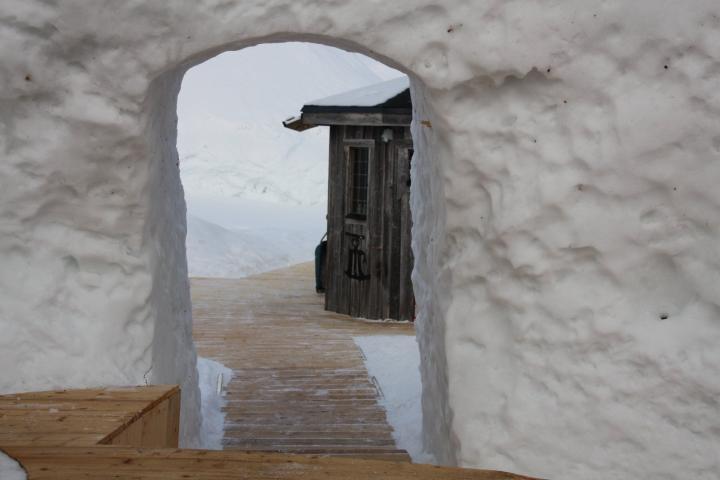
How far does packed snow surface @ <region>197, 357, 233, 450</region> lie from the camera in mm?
5223

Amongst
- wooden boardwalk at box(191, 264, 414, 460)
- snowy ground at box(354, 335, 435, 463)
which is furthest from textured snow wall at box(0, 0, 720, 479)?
wooden boardwalk at box(191, 264, 414, 460)

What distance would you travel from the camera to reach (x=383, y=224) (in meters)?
9.30

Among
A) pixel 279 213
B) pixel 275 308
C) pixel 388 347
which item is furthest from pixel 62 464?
pixel 279 213

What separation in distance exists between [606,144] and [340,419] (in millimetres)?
3145

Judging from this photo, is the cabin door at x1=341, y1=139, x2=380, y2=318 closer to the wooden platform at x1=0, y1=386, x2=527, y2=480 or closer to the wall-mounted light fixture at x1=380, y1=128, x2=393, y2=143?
the wall-mounted light fixture at x1=380, y1=128, x2=393, y2=143

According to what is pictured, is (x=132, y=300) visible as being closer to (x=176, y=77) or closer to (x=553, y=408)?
(x=176, y=77)

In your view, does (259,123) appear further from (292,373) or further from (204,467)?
(204,467)

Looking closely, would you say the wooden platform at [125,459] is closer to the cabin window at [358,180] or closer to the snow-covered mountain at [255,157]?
the cabin window at [358,180]

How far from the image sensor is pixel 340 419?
5719 mm

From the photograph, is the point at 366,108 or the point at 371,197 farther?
the point at 371,197

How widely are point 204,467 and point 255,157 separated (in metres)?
48.9

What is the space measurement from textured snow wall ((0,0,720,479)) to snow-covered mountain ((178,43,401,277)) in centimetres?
995

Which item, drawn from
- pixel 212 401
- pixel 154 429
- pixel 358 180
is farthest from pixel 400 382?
pixel 358 180

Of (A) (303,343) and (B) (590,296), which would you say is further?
(A) (303,343)
